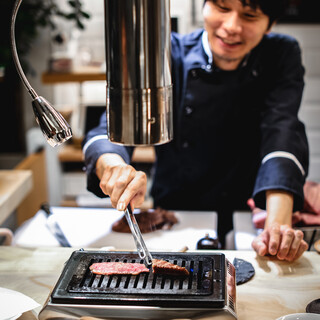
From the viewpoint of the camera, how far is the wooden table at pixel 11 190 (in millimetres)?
2217

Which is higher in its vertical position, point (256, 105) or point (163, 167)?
point (256, 105)

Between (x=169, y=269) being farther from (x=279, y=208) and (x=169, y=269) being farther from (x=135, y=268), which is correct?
(x=279, y=208)

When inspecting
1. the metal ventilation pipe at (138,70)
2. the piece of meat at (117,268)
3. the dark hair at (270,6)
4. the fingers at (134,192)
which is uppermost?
the dark hair at (270,6)

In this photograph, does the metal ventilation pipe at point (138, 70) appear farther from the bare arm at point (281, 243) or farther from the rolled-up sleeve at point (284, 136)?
the rolled-up sleeve at point (284, 136)

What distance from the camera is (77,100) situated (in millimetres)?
4270

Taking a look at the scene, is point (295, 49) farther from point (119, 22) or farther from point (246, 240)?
point (119, 22)

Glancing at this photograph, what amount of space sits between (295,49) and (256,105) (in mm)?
278

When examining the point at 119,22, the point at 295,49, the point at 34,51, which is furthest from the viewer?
the point at 34,51

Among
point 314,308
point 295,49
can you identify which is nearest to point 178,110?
point 295,49

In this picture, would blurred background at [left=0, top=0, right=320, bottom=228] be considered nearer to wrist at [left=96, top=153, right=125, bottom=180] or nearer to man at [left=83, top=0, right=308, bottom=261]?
man at [left=83, top=0, right=308, bottom=261]

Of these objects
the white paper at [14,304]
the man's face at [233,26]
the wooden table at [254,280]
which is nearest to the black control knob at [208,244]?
the wooden table at [254,280]

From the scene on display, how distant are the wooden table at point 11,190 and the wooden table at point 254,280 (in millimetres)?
639

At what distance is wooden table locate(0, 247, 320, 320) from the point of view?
1232mm

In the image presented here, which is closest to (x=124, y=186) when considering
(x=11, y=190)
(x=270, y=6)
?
(x=270, y=6)
